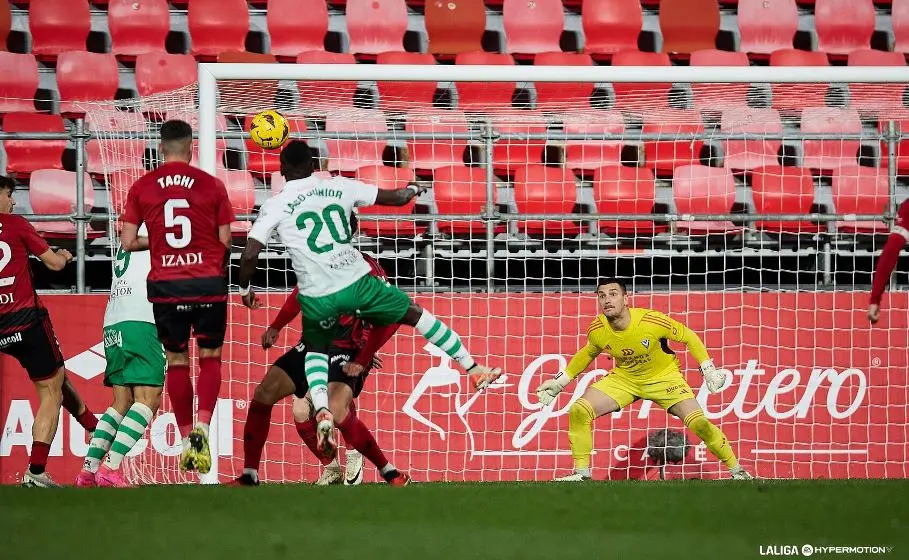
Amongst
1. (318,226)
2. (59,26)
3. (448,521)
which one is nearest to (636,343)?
(318,226)

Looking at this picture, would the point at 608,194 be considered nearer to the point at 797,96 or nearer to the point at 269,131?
the point at 797,96

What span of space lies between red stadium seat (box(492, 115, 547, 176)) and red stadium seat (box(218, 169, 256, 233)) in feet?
6.45

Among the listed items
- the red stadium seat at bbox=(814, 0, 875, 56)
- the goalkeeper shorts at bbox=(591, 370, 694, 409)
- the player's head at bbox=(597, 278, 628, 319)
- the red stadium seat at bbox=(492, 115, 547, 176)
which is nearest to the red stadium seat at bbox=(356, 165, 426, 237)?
the red stadium seat at bbox=(492, 115, 547, 176)

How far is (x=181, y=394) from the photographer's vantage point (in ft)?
20.7

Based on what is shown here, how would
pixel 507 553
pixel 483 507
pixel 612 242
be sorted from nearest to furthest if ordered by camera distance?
pixel 507 553 → pixel 483 507 → pixel 612 242

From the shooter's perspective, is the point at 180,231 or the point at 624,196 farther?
the point at 624,196

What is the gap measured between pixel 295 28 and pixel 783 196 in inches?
190

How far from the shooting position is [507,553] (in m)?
4.06

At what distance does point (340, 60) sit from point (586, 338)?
147 inches

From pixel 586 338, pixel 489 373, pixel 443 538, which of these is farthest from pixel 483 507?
pixel 586 338

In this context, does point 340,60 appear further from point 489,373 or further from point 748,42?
point 489,373

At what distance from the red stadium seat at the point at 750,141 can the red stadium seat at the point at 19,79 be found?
6.08 meters

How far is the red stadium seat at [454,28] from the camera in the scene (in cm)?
1145

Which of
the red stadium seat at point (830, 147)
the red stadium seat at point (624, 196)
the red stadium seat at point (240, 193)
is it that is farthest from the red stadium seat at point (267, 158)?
the red stadium seat at point (830, 147)
